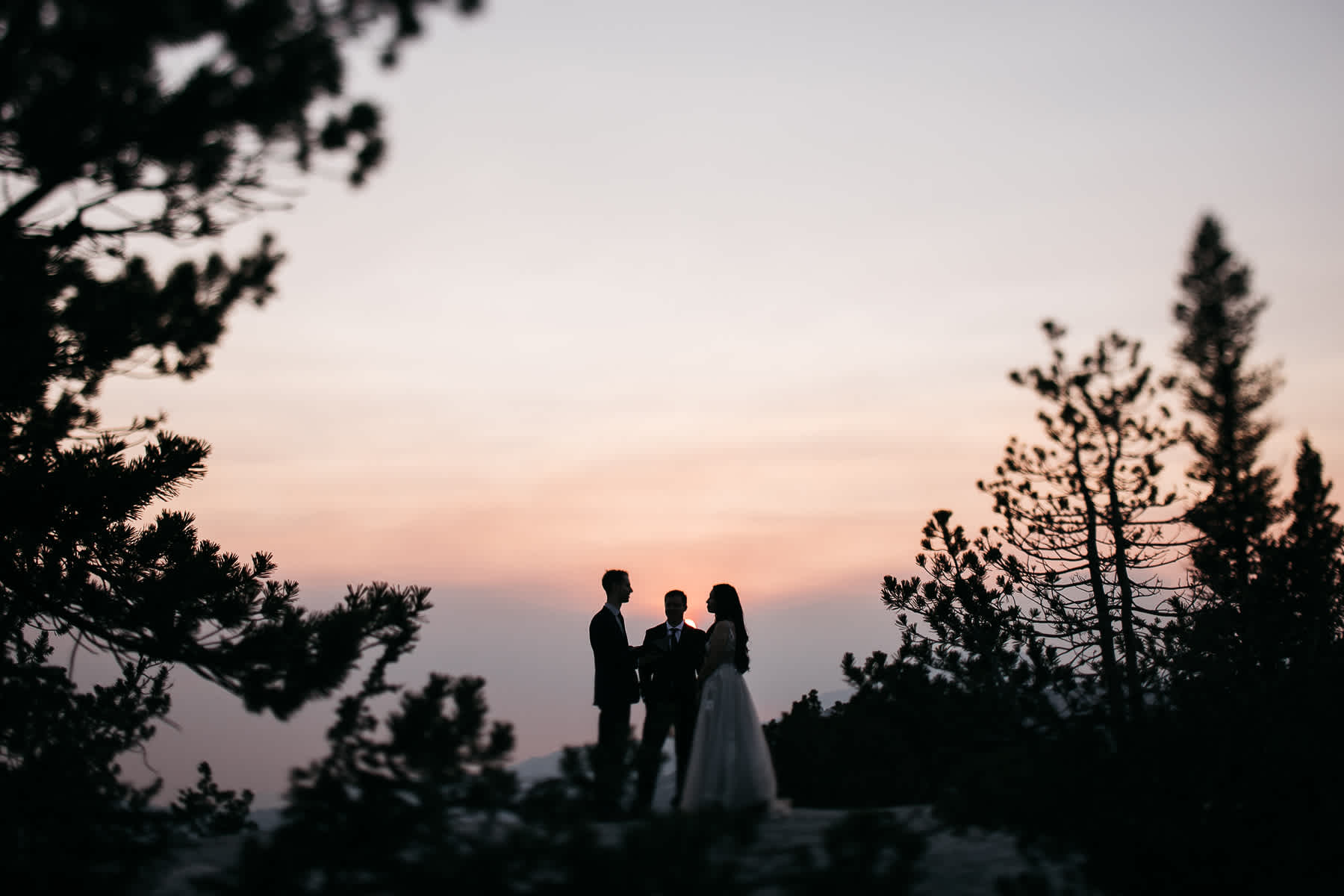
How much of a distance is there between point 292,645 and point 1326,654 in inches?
382

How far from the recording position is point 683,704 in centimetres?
1025

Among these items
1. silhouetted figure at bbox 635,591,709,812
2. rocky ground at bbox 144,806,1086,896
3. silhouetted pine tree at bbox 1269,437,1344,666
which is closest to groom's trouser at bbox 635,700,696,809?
silhouetted figure at bbox 635,591,709,812

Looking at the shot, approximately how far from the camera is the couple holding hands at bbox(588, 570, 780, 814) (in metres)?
8.36

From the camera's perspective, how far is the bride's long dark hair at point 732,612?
9.30m

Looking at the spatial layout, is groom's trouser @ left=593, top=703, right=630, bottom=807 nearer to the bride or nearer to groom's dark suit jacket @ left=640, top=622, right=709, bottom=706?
the bride

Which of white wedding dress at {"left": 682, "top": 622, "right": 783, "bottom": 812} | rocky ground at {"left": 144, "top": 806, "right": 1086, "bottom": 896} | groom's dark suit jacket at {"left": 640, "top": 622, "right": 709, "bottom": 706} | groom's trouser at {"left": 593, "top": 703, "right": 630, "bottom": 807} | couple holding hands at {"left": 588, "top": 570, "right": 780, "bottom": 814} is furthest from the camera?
groom's dark suit jacket at {"left": 640, "top": 622, "right": 709, "bottom": 706}

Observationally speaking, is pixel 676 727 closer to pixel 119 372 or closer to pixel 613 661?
pixel 613 661

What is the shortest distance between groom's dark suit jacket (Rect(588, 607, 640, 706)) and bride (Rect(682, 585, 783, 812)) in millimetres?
1155

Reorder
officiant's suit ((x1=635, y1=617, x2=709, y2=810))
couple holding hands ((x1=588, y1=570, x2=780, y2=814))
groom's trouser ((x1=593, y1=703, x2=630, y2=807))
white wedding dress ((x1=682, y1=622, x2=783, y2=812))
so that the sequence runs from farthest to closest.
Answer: officiant's suit ((x1=635, y1=617, x2=709, y2=810)) < white wedding dress ((x1=682, y1=622, x2=783, y2=812)) < couple holding hands ((x1=588, y1=570, x2=780, y2=814)) < groom's trouser ((x1=593, y1=703, x2=630, y2=807))

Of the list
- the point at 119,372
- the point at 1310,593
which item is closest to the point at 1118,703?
the point at 1310,593

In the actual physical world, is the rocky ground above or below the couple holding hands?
below

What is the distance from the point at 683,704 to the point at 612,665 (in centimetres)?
82

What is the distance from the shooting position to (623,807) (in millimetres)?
7449

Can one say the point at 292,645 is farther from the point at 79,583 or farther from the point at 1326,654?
the point at 1326,654
